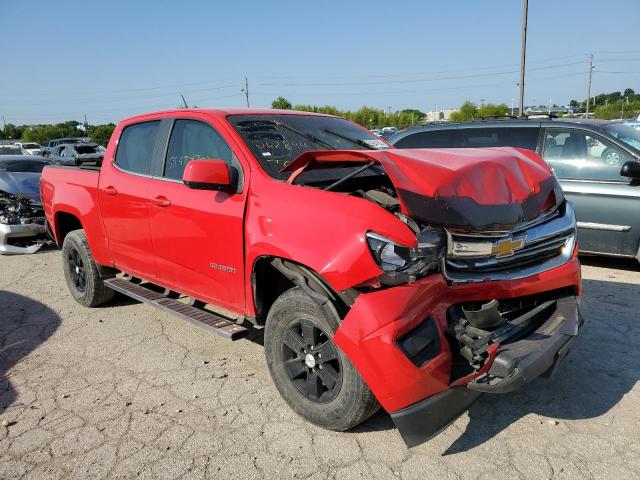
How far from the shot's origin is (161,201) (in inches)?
153

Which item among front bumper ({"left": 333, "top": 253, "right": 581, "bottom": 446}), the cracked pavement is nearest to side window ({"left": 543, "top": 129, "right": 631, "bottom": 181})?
the cracked pavement

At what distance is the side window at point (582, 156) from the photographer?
591cm

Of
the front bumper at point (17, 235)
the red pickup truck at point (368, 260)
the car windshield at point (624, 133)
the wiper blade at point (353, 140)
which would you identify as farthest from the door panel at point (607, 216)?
the front bumper at point (17, 235)

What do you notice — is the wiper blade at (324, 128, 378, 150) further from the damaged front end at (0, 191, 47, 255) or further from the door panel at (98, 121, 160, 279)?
the damaged front end at (0, 191, 47, 255)

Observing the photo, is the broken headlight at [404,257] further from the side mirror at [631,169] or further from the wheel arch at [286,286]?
the side mirror at [631,169]

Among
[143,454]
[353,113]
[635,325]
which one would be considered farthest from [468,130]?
[353,113]

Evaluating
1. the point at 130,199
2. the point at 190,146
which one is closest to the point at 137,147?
the point at 130,199

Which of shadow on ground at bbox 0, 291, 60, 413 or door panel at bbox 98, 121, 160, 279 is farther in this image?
door panel at bbox 98, 121, 160, 279

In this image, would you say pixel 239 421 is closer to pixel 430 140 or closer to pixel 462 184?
pixel 462 184

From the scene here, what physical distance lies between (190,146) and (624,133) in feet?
17.4

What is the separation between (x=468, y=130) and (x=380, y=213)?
486 centimetres

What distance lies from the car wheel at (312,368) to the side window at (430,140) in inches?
185

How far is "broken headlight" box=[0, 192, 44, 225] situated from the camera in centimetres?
847

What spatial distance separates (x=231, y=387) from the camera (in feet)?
11.6
